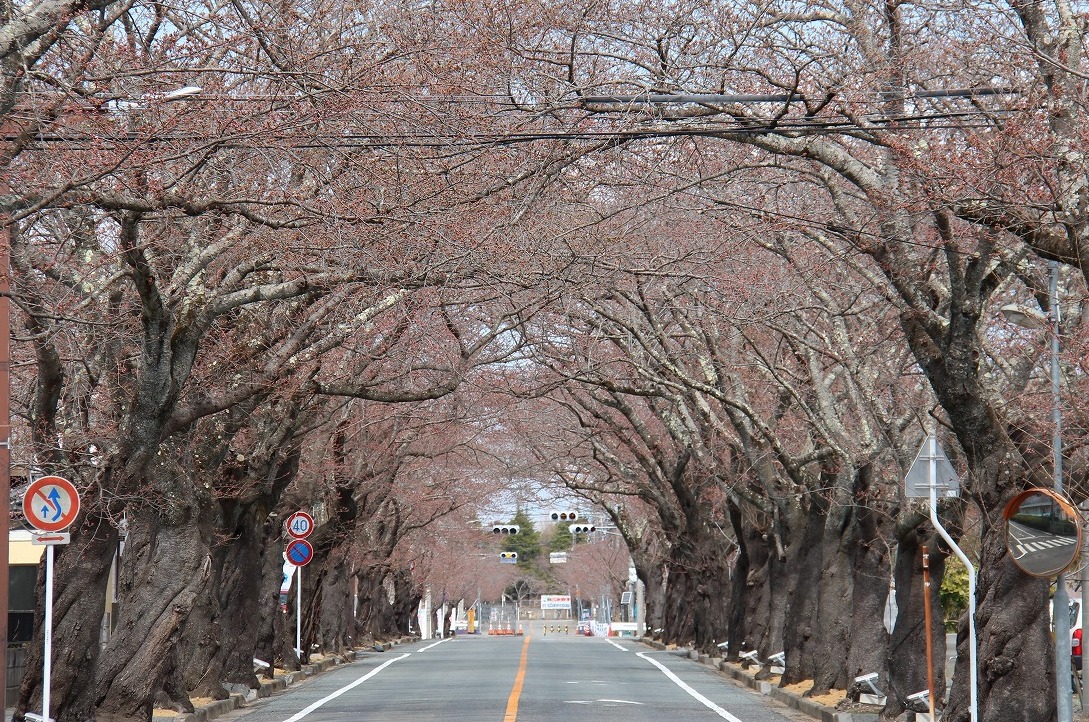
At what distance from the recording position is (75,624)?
1536 cm

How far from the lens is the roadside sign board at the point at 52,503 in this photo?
13.2m

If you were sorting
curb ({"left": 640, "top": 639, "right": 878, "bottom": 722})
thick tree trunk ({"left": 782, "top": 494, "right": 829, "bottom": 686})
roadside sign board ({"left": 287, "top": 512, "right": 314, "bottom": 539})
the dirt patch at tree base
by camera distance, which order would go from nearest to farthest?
curb ({"left": 640, "top": 639, "right": 878, "bottom": 722}), the dirt patch at tree base, thick tree trunk ({"left": 782, "top": 494, "right": 829, "bottom": 686}), roadside sign board ({"left": 287, "top": 512, "right": 314, "bottom": 539})

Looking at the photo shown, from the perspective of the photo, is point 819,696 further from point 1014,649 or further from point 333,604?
point 333,604

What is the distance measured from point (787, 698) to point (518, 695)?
13.9 feet

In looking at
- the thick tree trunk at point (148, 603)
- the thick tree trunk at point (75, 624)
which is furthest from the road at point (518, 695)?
the thick tree trunk at point (75, 624)

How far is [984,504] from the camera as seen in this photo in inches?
512

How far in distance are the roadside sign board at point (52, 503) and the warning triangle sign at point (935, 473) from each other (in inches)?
317

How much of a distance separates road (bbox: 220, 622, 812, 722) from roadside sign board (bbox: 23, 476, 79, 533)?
6.26 meters

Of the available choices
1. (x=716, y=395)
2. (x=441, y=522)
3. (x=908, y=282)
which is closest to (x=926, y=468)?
(x=908, y=282)

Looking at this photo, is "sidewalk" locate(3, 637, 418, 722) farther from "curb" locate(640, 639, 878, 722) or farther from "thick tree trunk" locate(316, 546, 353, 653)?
"curb" locate(640, 639, 878, 722)

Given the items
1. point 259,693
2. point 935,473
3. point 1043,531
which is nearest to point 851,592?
point 935,473

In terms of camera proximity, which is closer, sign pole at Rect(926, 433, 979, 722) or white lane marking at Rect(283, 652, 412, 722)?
sign pole at Rect(926, 433, 979, 722)

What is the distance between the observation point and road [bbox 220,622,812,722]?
19141mm

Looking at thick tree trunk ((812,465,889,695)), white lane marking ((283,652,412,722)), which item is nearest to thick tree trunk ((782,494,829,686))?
thick tree trunk ((812,465,889,695))
